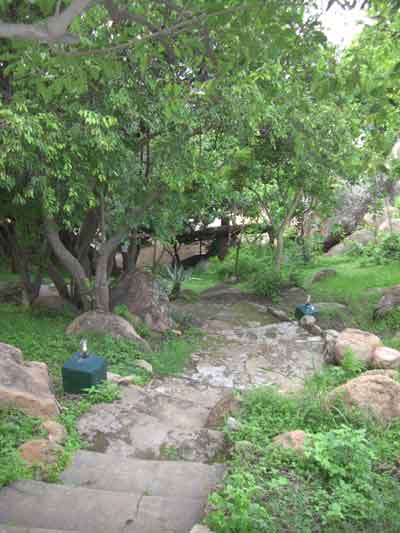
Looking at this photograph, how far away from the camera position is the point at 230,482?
324cm

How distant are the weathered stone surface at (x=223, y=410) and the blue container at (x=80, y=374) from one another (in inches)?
55.4

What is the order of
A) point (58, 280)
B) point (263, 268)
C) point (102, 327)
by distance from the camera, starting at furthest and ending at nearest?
point (263, 268), point (58, 280), point (102, 327)

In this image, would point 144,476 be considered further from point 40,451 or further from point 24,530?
point 24,530

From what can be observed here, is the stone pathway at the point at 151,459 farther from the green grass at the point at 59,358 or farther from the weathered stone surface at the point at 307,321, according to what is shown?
the weathered stone surface at the point at 307,321

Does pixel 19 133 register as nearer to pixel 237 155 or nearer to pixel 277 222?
pixel 237 155

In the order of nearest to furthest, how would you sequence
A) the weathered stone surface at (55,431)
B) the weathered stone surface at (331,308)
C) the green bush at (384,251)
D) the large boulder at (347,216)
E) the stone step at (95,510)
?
the stone step at (95,510), the weathered stone surface at (55,431), the weathered stone surface at (331,308), the green bush at (384,251), the large boulder at (347,216)

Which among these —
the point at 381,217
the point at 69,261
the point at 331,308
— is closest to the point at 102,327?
the point at 69,261

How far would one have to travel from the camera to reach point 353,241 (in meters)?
16.3

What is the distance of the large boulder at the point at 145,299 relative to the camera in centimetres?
961

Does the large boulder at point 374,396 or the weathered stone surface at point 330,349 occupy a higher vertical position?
the large boulder at point 374,396

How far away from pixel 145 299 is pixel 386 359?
16.0 feet

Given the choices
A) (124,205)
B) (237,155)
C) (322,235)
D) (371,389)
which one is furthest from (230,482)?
(322,235)

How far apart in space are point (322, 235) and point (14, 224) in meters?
11.7

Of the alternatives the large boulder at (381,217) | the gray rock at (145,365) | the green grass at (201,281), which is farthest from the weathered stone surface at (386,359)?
the large boulder at (381,217)
